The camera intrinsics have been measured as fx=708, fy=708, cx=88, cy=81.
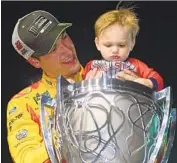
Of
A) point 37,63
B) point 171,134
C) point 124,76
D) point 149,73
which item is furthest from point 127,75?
point 37,63

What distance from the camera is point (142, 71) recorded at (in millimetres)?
2309

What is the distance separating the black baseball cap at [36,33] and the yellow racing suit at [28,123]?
99 mm

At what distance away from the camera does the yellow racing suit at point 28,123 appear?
2.24 m

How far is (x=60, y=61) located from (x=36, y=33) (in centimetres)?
13

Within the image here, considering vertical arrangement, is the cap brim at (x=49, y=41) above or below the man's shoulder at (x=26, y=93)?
above

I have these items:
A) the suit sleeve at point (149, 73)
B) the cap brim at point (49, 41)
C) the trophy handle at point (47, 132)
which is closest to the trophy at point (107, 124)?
the trophy handle at point (47, 132)

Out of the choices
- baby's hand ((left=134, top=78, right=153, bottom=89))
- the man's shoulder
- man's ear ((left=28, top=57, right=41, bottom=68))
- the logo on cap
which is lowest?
the man's shoulder

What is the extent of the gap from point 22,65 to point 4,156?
1.03 feet

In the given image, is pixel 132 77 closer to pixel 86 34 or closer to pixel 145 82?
pixel 145 82

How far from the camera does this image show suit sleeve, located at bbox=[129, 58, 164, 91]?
7.54 ft

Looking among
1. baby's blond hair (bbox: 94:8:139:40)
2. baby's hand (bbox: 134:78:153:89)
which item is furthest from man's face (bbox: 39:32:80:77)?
baby's hand (bbox: 134:78:153:89)

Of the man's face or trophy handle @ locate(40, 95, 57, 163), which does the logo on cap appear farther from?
trophy handle @ locate(40, 95, 57, 163)

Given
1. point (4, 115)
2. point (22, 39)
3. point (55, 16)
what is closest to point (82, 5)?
point (55, 16)

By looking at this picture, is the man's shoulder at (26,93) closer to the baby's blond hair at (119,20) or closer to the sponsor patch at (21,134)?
the sponsor patch at (21,134)
